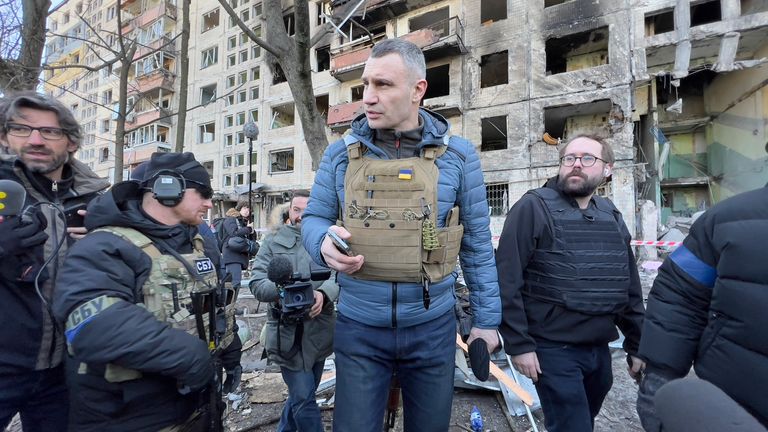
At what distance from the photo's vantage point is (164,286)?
1.55 m

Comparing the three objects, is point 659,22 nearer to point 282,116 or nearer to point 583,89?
point 583,89

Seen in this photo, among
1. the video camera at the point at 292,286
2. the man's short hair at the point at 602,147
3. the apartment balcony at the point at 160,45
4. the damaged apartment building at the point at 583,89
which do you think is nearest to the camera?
the video camera at the point at 292,286

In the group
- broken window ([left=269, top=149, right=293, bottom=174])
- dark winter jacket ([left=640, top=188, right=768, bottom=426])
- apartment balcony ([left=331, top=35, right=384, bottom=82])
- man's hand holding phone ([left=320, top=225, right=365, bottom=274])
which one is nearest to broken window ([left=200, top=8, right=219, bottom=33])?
broken window ([left=269, top=149, right=293, bottom=174])

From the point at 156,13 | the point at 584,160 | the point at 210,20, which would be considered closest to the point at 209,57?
the point at 210,20

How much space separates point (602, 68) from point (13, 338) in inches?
705

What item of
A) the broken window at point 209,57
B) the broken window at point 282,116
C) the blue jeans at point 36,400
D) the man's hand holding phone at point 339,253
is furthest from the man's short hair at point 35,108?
the broken window at point 209,57

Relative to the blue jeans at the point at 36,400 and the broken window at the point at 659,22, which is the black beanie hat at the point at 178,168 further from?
the broken window at the point at 659,22

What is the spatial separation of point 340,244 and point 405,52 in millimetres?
981

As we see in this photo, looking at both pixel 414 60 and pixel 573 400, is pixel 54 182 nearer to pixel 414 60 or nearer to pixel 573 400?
pixel 414 60

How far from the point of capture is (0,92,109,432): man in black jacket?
1.61 meters

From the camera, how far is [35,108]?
184 centimetres

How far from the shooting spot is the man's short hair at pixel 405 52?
165 cm

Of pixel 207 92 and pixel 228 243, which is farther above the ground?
pixel 207 92

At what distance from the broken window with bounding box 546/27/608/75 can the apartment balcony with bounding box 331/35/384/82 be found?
8.92 m
